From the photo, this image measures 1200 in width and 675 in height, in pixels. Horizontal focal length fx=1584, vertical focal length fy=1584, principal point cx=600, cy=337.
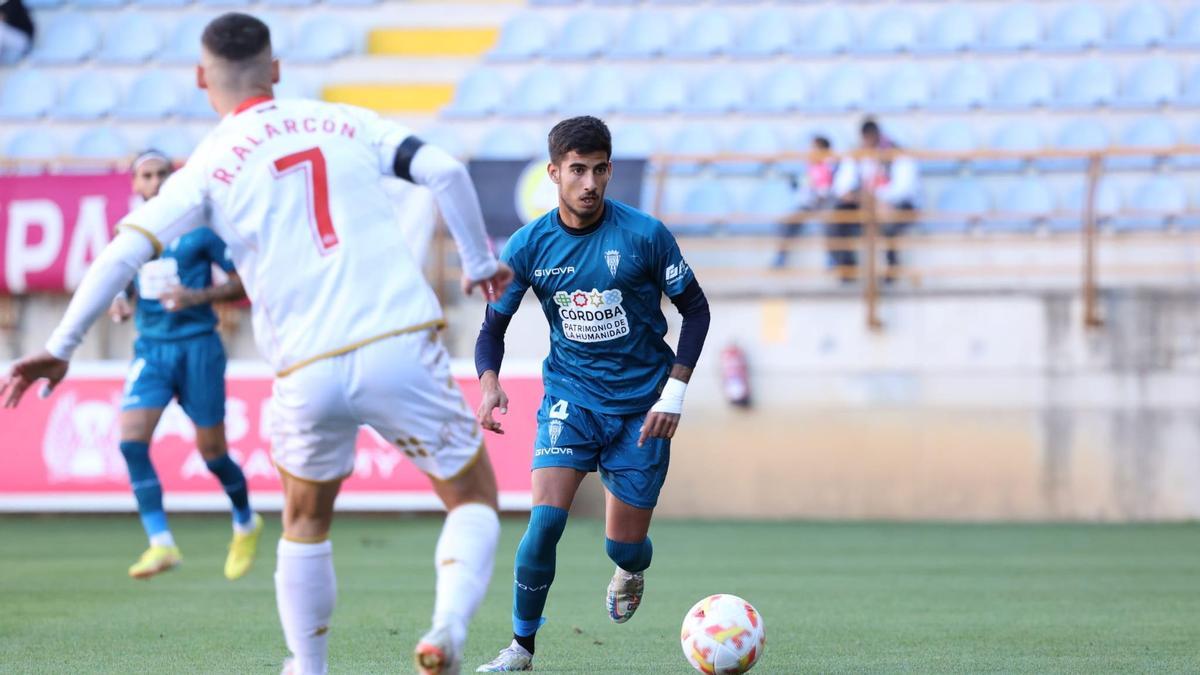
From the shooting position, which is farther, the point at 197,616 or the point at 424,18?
the point at 424,18

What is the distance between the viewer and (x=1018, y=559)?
410 inches

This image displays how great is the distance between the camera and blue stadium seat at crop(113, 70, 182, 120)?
55.9 ft

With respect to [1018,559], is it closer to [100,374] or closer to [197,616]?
[197,616]

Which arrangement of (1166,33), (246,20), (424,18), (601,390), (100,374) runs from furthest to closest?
(424,18) < (1166,33) < (100,374) < (601,390) < (246,20)

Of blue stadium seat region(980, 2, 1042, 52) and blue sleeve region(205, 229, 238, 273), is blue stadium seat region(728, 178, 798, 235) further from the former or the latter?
blue sleeve region(205, 229, 238, 273)

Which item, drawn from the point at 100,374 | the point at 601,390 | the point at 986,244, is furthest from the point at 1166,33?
the point at 601,390

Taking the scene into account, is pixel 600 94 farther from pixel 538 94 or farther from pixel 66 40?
pixel 66 40

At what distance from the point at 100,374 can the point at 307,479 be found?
9.84 metres

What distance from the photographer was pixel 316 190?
4227mm

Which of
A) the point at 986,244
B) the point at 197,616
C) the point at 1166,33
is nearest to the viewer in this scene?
the point at 197,616

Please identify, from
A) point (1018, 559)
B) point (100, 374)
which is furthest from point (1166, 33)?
point (100, 374)

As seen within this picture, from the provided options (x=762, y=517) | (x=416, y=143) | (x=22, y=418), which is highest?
(x=416, y=143)

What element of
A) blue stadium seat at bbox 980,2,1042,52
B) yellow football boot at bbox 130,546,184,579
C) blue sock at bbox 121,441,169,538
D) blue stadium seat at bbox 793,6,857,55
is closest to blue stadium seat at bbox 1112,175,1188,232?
blue stadium seat at bbox 980,2,1042,52

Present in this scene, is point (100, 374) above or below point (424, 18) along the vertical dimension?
below
